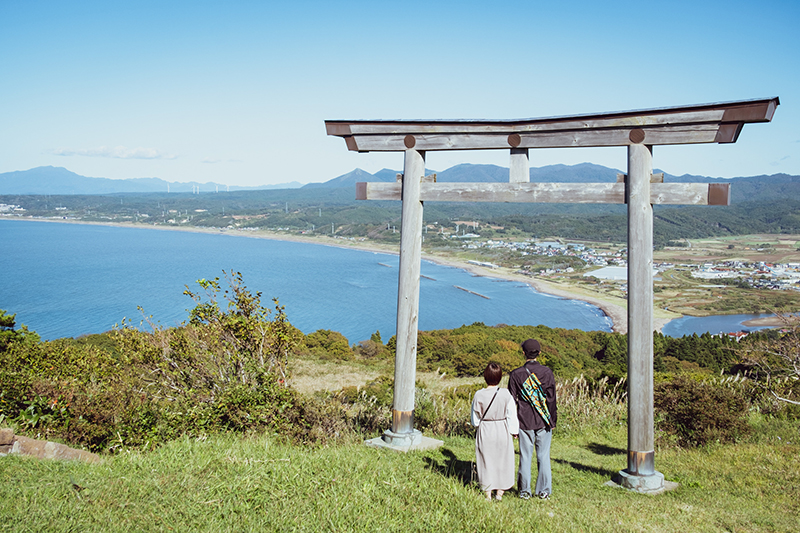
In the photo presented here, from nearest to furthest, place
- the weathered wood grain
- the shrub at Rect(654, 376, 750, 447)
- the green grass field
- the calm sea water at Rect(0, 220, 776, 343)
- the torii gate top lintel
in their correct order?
the green grass field
the torii gate top lintel
the weathered wood grain
the shrub at Rect(654, 376, 750, 447)
the calm sea water at Rect(0, 220, 776, 343)

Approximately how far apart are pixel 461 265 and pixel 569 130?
8518 centimetres

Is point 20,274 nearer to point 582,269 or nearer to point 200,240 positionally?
point 200,240

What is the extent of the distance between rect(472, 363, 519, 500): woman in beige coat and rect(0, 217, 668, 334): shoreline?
18.6m

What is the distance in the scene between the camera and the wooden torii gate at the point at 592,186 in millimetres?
4633

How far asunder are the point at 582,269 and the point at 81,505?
81.7 metres

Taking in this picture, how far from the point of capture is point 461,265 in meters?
89.9

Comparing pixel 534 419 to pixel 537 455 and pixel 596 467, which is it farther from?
pixel 596 467

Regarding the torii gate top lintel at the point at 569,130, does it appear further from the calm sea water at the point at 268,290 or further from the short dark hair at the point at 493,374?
the calm sea water at the point at 268,290

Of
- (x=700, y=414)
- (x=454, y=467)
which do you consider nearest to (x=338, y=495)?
(x=454, y=467)

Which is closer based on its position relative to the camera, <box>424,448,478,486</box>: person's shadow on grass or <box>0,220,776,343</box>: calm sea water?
<box>424,448,478,486</box>: person's shadow on grass

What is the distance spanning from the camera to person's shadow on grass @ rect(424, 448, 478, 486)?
15.3 ft

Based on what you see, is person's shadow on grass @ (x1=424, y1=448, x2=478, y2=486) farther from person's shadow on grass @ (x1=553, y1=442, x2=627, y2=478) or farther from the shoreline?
the shoreline

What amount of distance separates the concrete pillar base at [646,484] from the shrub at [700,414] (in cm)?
164

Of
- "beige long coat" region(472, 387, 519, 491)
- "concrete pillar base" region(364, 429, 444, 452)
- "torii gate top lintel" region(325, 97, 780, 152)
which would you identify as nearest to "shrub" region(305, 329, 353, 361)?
"concrete pillar base" region(364, 429, 444, 452)
